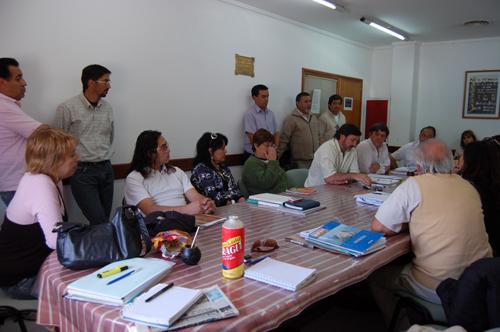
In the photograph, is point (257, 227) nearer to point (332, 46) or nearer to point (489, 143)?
point (489, 143)

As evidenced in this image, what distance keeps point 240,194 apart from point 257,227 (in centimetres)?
117

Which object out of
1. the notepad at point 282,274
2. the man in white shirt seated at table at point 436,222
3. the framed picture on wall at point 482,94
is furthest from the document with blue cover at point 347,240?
the framed picture on wall at point 482,94

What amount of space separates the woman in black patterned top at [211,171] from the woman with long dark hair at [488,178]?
1611 mm

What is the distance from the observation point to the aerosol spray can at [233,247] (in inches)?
51.4

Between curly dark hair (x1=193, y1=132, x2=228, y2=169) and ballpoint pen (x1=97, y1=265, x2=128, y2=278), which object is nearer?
ballpoint pen (x1=97, y1=265, x2=128, y2=278)

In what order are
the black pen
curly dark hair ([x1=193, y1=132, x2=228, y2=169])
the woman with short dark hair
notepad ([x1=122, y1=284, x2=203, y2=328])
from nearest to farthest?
notepad ([x1=122, y1=284, x2=203, y2=328]), the black pen, curly dark hair ([x1=193, y1=132, x2=228, y2=169]), the woman with short dark hair

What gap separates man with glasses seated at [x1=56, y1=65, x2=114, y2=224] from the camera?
9.98ft

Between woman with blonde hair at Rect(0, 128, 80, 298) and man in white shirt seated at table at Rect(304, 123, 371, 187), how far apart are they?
222 centimetres

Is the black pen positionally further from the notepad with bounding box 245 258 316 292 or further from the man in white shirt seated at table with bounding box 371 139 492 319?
the man in white shirt seated at table with bounding box 371 139 492 319

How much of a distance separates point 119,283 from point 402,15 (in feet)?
16.4

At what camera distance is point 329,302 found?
2.73m

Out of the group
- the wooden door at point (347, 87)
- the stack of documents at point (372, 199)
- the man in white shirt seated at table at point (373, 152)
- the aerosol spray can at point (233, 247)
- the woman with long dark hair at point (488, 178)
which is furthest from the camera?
the wooden door at point (347, 87)

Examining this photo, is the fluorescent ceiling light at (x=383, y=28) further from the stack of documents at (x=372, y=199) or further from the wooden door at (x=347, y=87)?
the stack of documents at (x=372, y=199)

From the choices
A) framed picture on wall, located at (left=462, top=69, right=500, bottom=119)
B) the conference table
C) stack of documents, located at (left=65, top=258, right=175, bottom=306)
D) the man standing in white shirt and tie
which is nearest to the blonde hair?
the conference table
